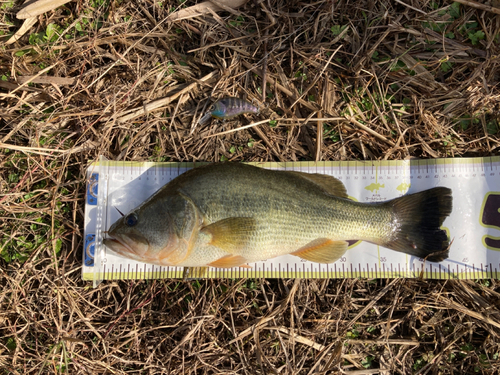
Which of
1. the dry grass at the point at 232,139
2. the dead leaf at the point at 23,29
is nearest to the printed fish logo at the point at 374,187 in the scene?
the dry grass at the point at 232,139

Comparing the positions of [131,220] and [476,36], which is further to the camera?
[476,36]

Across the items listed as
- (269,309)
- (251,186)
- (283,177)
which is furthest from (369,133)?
(269,309)

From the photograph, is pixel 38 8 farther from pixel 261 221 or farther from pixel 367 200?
pixel 367 200

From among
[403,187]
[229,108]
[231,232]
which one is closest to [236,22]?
[229,108]

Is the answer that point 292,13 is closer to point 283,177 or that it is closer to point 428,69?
point 428,69

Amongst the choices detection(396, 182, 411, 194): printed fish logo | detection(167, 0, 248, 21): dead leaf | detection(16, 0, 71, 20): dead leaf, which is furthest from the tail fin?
detection(16, 0, 71, 20): dead leaf

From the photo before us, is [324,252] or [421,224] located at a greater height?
[421,224]

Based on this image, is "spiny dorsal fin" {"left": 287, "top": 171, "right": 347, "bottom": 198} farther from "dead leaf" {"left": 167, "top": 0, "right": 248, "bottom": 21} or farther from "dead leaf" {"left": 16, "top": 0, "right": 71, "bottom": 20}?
"dead leaf" {"left": 16, "top": 0, "right": 71, "bottom": 20}
